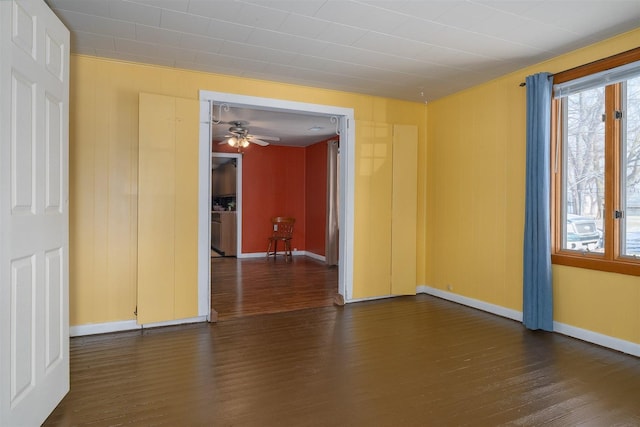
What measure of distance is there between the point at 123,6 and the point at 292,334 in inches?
114

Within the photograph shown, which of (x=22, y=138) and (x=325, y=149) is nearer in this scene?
(x=22, y=138)

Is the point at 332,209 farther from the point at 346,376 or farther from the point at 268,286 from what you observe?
the point at 346,376

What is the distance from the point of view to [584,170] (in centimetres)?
347

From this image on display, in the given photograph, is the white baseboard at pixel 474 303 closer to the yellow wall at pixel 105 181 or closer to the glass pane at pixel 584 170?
the glass pane at pixel 584 170

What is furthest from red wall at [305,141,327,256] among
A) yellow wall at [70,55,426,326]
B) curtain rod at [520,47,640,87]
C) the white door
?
the white door

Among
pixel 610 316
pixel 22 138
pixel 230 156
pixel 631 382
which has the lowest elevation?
pixel 631 382

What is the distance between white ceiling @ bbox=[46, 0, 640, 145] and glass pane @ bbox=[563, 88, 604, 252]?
1.75 feet

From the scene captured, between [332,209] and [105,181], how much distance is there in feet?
14.4

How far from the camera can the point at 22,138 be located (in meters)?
1.88

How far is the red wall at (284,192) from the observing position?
8.30 m

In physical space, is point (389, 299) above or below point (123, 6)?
below

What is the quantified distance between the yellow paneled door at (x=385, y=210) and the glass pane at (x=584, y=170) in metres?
1.78

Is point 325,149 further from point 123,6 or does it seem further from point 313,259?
point 123,6

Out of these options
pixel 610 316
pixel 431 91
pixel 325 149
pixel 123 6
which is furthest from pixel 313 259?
pixel 123 6
